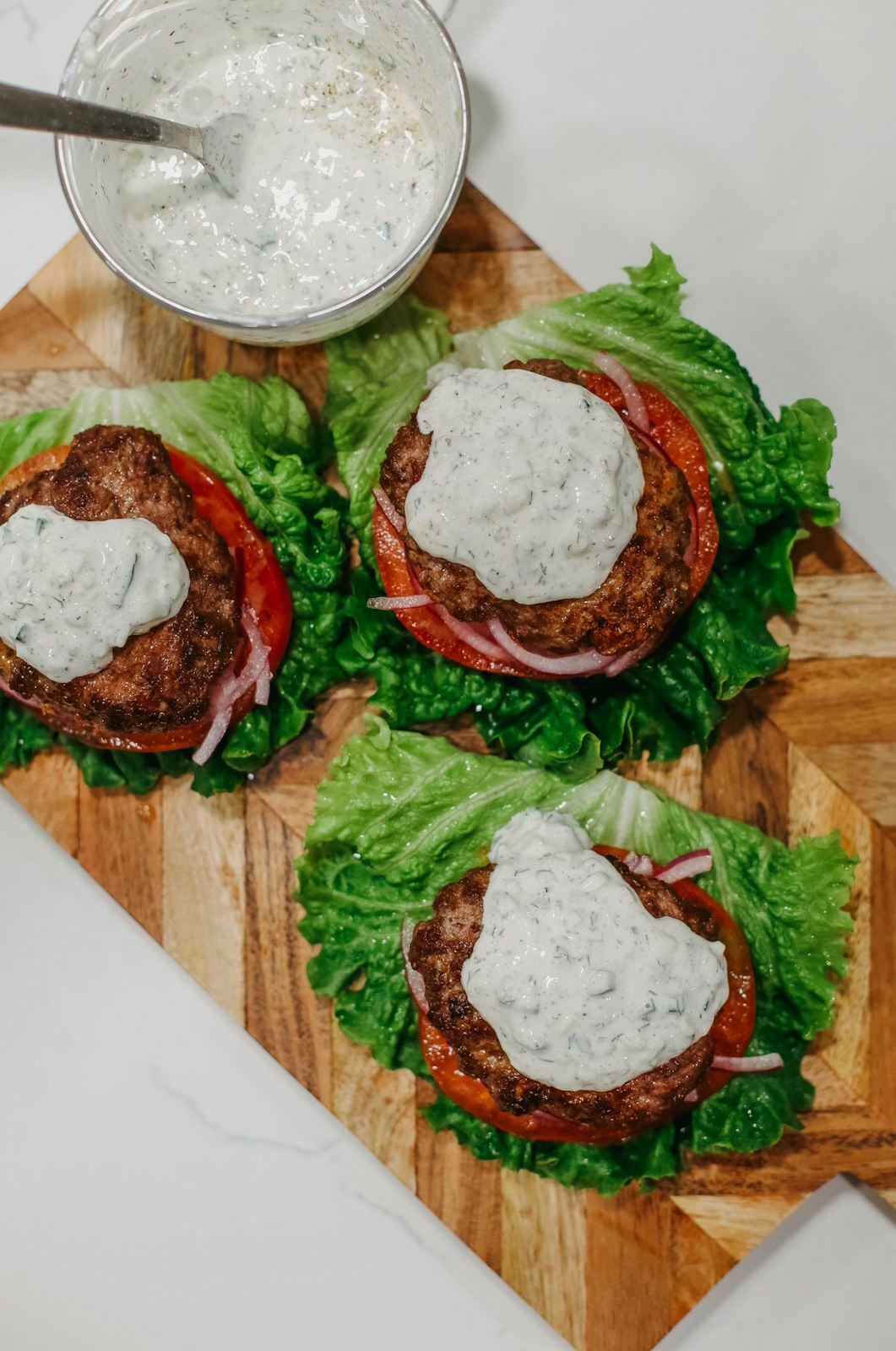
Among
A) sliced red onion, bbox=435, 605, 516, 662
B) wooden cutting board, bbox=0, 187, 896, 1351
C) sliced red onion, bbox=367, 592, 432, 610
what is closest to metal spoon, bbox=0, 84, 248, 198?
wooden cutting board, bbox=0, 187, 896, 1351

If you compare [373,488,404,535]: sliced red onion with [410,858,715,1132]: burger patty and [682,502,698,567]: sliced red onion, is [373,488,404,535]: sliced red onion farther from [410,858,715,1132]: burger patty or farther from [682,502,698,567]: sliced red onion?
[410,858,715,1132]: burger patty

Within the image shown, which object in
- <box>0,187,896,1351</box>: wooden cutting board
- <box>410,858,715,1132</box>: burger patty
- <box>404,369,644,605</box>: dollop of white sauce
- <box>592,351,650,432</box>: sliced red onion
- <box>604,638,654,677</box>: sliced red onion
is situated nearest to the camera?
<box>404,369,644,605</box>: dollop of white sauce


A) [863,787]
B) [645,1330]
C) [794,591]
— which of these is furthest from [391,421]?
[645,1330]

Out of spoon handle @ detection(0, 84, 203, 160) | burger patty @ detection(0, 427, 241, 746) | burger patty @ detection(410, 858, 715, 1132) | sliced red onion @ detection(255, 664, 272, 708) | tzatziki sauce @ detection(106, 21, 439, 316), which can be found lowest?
burger patty @ detection(410, 858, 715, 1132)

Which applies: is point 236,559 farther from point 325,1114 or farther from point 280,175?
point 325,1114

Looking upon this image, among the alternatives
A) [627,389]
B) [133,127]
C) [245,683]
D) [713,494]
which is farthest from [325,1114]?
[133,127]
